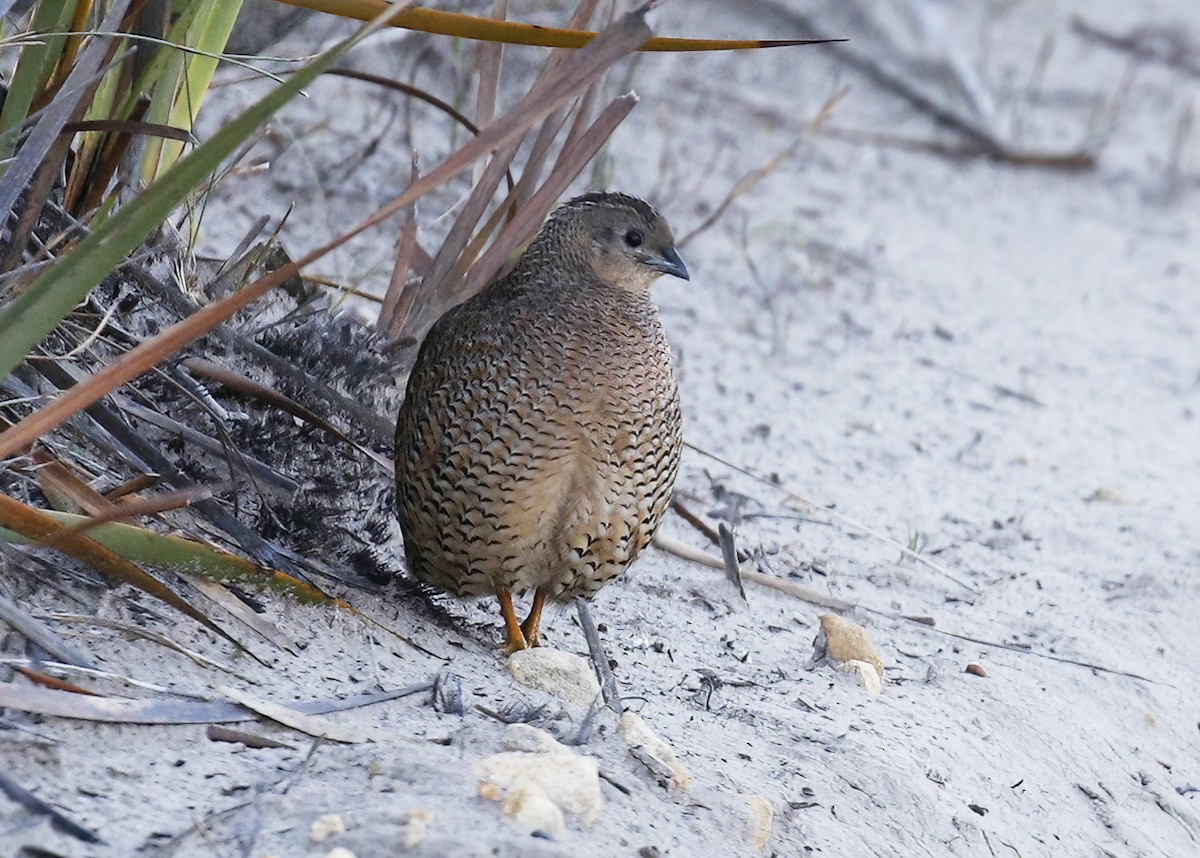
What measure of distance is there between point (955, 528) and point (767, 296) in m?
1.39

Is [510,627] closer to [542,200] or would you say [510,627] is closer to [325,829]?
[542,200]

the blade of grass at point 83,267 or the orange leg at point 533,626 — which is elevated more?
the blade of grass at point 83,267

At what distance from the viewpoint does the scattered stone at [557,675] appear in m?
2.90

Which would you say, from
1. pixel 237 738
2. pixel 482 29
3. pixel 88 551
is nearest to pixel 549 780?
pixel 237 738

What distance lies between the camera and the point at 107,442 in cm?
278

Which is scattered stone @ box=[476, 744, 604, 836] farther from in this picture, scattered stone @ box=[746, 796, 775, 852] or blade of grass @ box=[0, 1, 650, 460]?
blade of grass @ box=[0, 1, 650, 460]

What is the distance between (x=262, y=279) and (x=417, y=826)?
2.45 ft

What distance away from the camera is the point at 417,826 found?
209 cm

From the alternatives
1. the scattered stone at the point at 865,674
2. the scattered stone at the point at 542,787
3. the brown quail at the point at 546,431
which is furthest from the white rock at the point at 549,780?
the scattered stone at the point at 865,674

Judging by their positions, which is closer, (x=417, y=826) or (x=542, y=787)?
(x=417, y=826)

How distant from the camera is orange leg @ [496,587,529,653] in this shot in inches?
125

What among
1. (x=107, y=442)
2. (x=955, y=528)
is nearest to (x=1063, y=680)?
(x=955, y=528)

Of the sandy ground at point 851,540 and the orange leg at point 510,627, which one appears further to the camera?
the orange leg at point 510,627

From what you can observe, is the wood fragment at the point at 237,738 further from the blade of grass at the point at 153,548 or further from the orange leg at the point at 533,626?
the orange leg at the point at 533,626
